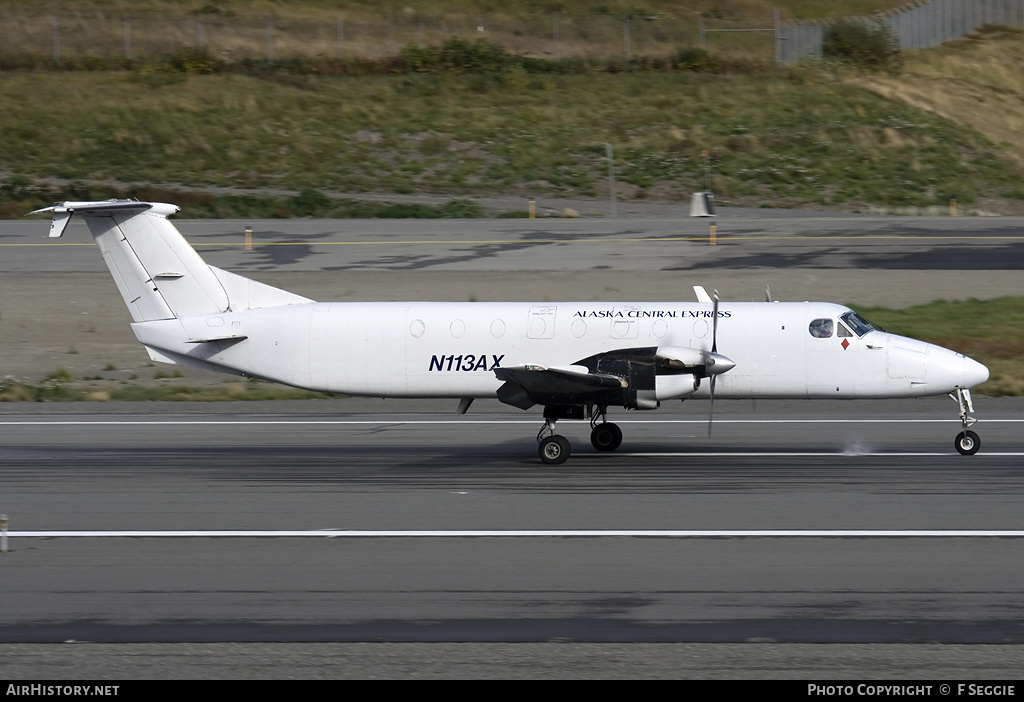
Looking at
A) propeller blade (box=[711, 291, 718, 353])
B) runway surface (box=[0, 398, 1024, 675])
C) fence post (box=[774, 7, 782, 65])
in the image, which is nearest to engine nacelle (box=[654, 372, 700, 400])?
propeller blade (box=[711, 291, 718, 353])

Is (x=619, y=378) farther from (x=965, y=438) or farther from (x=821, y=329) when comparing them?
(x=965, y=438)

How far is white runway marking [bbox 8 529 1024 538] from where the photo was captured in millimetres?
13188

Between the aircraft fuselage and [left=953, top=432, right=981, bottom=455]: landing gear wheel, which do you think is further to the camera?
the aircraft fuselage

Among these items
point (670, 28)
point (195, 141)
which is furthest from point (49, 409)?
point (670, 28)

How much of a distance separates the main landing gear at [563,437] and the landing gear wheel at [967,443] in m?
5.08

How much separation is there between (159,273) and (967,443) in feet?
41.7

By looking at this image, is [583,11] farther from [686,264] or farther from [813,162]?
[686,264]

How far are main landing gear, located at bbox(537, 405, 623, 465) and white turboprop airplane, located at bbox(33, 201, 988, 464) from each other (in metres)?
0.02

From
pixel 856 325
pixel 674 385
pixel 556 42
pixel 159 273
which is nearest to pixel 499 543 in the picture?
pixel 674 385

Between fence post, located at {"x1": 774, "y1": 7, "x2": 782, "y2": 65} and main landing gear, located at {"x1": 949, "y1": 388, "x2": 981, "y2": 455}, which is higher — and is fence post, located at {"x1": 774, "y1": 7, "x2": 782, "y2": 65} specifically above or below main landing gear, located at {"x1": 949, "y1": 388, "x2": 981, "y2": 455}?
above

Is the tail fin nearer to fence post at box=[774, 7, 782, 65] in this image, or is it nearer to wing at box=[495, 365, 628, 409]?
wing at box=[495, 365, 628, 409]

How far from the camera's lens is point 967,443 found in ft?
57.7

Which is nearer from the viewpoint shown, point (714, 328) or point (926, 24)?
point (714, 328)
